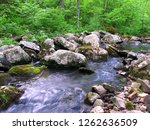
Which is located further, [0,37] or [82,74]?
[0,37]

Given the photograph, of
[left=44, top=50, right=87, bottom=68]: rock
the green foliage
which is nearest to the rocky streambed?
[left=44, top=50, right=87, bottom=68]: rock

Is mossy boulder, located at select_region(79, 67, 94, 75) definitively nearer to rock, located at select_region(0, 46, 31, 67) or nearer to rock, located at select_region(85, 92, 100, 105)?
rock, located at select_region(0, 46, 31, 67)

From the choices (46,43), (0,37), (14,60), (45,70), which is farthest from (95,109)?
(0,37)

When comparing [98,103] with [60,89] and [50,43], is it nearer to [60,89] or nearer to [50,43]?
[60,89]

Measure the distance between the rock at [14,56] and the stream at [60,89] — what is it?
129 centimetres

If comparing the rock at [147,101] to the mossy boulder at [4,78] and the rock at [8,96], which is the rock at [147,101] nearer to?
the rock at [8,96]

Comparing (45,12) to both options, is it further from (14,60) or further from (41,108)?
(41,108)

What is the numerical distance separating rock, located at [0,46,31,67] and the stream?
1292 millimetres

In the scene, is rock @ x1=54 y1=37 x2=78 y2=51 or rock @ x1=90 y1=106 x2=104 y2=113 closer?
rock @ x1=90 y1=106 x2=104 y2=113

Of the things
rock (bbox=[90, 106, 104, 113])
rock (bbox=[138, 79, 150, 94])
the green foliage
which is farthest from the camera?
the green foliage

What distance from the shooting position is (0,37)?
14.6 meters

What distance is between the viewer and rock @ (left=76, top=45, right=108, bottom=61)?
1423cm

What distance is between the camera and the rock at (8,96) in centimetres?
784

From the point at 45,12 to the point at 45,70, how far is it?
8352 mm
